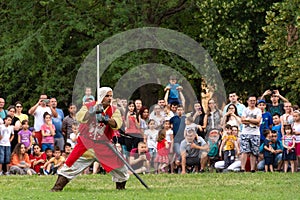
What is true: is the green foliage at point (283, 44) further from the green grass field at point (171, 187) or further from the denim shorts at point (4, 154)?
the denim shorts at point (4, 154)

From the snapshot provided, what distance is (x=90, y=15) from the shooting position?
32.6 metres

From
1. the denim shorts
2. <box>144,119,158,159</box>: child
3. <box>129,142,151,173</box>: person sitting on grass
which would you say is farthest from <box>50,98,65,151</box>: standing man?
<box>144,119,158,159</box>: child

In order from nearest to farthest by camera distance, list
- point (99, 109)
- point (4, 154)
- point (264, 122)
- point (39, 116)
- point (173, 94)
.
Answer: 1. point (99, 109)
2. point (4, 154)
3. point (264, 122)
4. point (39, 116)
5. point (173, 94)

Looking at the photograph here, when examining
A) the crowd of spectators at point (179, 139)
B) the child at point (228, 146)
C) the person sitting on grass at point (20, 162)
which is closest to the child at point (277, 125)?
the crowd of spectators at point (179, 139)

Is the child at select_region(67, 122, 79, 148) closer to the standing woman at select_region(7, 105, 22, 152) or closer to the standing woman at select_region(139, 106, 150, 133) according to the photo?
the standing woman at select_region(7, 105, 22, 152)

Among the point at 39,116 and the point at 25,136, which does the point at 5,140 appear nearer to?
the point at 25,136

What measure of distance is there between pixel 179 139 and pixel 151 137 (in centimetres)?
65

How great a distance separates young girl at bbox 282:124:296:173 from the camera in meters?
20.4

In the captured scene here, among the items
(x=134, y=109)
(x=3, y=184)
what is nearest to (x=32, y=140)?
(x=134, y=109)

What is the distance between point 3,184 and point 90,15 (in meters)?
15.7

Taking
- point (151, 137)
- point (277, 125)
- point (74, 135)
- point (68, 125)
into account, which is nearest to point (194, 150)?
point (151, 137)

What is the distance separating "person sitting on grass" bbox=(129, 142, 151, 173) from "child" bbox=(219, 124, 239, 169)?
1.69m

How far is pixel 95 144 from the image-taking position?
15.8 metres

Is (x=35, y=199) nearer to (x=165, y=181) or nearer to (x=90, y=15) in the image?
(x=165, y=181)
